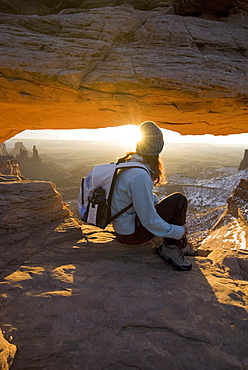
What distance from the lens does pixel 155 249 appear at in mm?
3615

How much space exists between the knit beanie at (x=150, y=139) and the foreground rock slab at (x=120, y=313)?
1.74 metres

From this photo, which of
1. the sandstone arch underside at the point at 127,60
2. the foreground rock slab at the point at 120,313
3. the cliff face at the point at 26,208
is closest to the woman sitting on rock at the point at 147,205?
the foreground rock slab at the point at 120,313

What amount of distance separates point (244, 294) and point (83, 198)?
2.53 m

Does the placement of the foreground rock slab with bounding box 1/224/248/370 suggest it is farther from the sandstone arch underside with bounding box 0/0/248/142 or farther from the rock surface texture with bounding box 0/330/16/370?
the sandstone arch underside with bounding box 0/0/248/142

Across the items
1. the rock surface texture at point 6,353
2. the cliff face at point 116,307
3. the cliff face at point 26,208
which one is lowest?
the cliff face at point 116,307

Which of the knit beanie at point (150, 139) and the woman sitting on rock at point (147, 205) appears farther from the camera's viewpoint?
the knit beanie at point (150, 139)

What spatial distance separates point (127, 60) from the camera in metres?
6.94

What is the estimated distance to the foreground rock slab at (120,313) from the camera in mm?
1605

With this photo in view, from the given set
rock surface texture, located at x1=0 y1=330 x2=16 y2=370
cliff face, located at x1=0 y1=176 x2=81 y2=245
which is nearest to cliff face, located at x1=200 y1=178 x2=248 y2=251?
cliff face, located at x1=0 y1=176 x2=81 y2=245

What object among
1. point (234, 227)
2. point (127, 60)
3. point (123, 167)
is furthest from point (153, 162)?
point (234, 227)

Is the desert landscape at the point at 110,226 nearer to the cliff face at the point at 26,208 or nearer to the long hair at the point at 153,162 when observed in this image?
the cliff face at the point at 26,208

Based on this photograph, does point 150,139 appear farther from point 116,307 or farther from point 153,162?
point 116,307

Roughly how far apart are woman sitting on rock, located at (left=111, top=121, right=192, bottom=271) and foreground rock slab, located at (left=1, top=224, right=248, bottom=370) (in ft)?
1.45

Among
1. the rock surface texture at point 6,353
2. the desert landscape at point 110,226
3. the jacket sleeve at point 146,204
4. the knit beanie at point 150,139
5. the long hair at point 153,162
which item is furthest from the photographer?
the long hair at point 153,162
